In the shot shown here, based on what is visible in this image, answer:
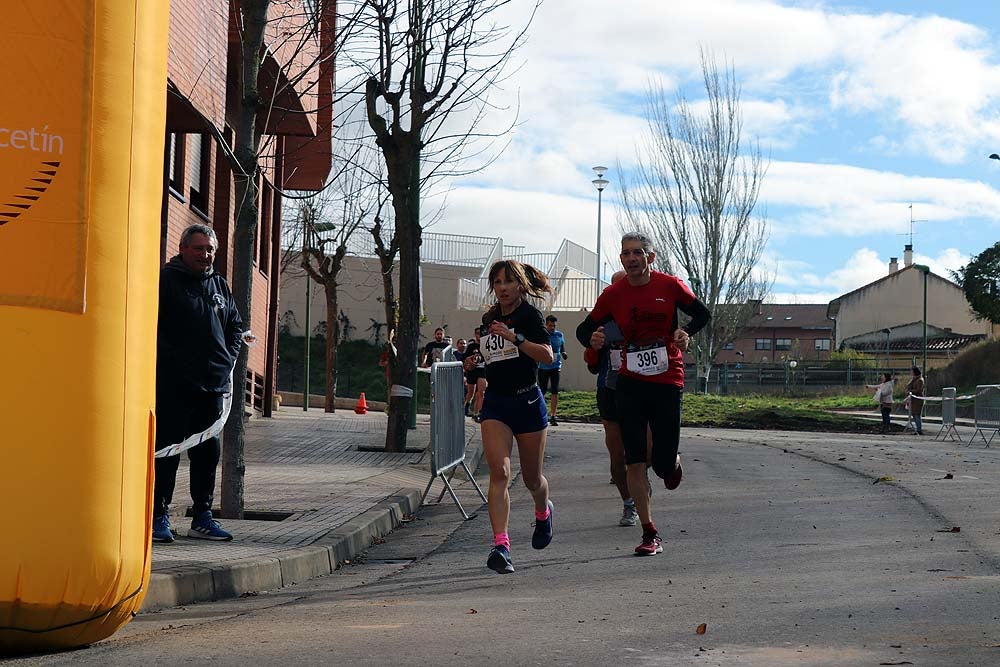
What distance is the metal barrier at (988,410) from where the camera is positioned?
960 inches

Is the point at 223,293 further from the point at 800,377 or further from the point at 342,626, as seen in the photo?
the point at 800,377

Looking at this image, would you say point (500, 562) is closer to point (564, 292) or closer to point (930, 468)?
point (930, 468)

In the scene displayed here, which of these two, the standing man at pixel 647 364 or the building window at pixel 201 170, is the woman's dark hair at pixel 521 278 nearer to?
the standing man at pixel 647 364

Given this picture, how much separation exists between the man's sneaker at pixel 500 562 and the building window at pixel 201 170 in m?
13.4

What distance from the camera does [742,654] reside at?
16.1ft

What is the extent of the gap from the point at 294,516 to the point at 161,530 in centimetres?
176

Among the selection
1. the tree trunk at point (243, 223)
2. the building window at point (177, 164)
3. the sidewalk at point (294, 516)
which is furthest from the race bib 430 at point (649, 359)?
the building window at point (177, 164)

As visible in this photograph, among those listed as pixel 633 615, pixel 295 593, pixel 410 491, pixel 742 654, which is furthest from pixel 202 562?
pixel 410 491

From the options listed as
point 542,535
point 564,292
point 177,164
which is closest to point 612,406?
point 542,535

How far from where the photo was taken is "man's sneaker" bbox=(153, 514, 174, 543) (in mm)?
7879

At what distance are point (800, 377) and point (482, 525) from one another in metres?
52.2

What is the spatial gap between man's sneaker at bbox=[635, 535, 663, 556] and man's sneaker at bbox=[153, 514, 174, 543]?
9.24 ft

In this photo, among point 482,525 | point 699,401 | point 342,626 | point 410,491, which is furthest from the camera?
point 699,401

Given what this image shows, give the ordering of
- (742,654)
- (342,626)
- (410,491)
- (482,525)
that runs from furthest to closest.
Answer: (410,491) < (482,525) < (342,626) < (742,654)
